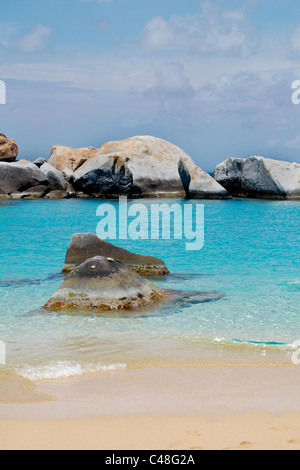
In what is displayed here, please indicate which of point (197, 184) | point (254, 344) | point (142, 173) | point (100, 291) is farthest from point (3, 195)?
point (254, 344)

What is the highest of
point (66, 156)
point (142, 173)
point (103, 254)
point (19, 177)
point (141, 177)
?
point (66, 156)

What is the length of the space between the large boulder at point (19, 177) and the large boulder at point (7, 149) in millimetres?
5531

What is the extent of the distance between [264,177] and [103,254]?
30.4 meters

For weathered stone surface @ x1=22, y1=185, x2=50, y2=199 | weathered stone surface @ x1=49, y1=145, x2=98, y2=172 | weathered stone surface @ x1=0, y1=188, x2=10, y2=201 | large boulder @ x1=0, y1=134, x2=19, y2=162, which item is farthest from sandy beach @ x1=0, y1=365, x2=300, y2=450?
weathered stone surface @ x1=49, y1=145, x2=98, y2=172

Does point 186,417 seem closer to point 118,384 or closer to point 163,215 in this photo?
point 118,384

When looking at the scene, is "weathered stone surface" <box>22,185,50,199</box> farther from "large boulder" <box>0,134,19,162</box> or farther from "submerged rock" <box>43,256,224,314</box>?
"submerged rock" <box>43,256,224,314</box>

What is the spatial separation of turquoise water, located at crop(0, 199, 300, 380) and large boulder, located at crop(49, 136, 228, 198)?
64.7ft

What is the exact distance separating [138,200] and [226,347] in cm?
3134

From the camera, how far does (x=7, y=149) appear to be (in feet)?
144

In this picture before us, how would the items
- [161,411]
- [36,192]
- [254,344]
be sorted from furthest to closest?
[36,192], [254,344], [161,411]

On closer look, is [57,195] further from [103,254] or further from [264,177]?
[103,254]

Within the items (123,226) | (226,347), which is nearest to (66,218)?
(123,226)

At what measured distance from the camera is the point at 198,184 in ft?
133

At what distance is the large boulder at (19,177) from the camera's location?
121 ft
